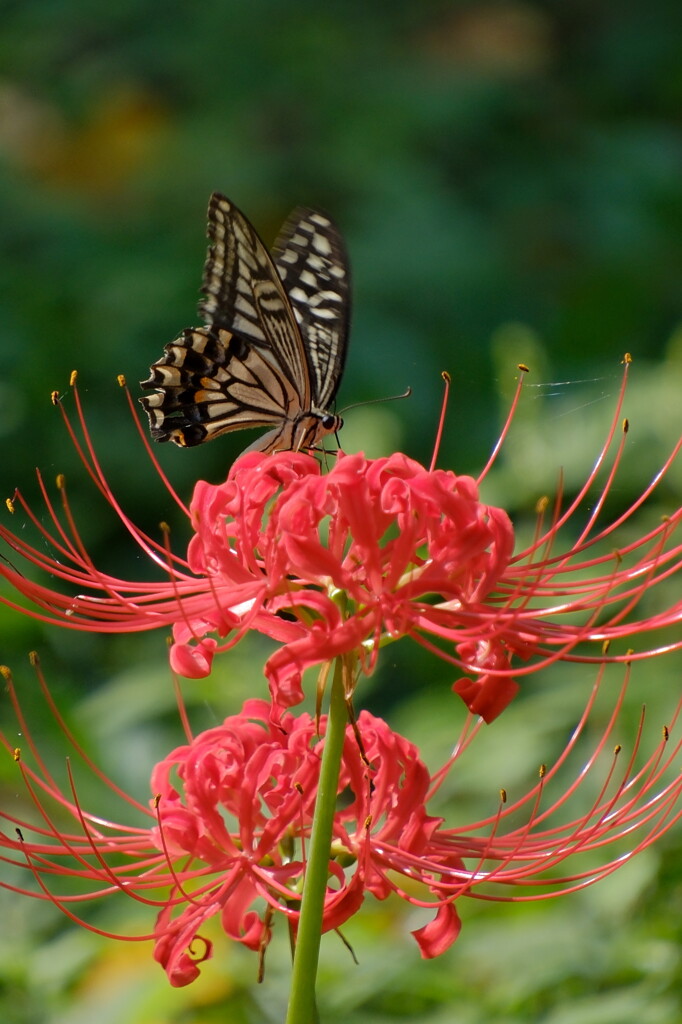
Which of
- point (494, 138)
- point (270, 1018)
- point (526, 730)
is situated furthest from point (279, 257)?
point (494, 138)

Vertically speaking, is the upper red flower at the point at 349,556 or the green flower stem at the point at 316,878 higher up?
the upper red flower at the point at 349,556

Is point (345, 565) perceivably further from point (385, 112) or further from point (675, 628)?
point (385, 112)

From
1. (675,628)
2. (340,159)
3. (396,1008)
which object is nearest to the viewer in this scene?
(396,1008)

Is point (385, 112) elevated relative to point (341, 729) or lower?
elevated

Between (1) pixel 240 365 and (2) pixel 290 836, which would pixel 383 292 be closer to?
(1) pixel 240 365

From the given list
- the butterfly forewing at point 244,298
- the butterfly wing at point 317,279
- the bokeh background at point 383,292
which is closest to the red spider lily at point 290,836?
the bokeh background at point 383,292

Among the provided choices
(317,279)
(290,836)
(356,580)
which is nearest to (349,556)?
(356,580)

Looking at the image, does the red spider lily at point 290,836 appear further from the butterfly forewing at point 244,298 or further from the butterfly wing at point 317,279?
the butterfly wing at point 317,279
